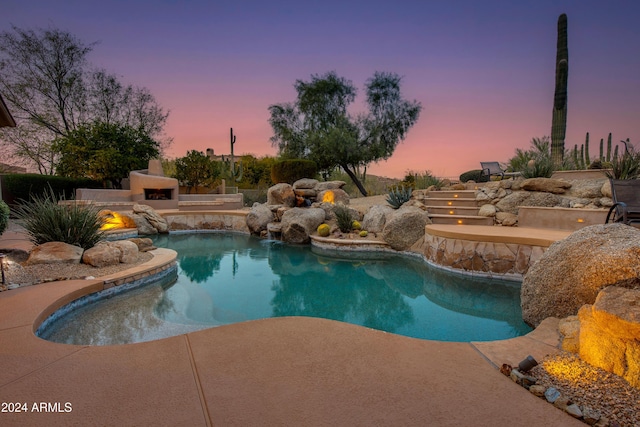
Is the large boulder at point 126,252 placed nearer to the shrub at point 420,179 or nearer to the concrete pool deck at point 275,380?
the concrete pool deck at point 275,380

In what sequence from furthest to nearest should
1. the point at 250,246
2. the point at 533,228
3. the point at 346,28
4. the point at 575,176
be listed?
the point at 346,28
the point at 250,246
the point at 575,176
the point at 533,228

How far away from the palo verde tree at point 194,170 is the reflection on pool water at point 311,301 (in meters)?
11.1

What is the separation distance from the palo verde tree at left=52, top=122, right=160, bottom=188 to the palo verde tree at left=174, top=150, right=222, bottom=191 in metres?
2.07

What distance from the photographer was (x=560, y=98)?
33.3 ft

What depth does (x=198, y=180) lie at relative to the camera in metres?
17.2

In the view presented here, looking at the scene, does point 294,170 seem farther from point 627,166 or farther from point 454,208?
point 627,166

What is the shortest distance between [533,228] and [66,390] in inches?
301

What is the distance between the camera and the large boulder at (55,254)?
444 cm

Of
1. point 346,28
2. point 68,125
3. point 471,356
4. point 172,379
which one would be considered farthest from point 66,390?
point 68,125

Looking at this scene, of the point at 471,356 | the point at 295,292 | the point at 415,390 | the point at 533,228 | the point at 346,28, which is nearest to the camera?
the point at 415,390

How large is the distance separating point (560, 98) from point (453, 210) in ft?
20.6

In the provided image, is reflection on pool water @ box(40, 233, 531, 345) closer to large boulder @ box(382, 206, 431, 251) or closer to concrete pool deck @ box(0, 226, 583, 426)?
large boulder @ box(382, 206, 431, 251)

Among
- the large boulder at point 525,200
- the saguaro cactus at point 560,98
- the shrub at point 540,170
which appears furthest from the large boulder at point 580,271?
the saguaro cactus at point 560,98

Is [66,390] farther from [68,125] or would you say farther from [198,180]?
[68,125]
